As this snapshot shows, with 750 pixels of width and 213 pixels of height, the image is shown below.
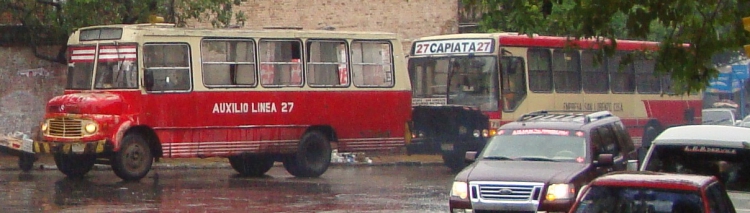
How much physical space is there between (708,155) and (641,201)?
3758mm

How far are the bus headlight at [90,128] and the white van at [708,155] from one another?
9986mm

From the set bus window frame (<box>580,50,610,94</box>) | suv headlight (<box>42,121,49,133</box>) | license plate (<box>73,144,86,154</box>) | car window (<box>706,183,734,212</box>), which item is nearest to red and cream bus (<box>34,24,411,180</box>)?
license plate (<box>73,144,86,154</box>)

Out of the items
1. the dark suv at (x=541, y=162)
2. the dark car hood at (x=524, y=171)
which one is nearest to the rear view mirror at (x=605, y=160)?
the dark suv at (x=541, y=162)

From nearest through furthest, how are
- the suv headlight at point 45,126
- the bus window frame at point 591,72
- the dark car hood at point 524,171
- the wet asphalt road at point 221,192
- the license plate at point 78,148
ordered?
the dark car hood at point 524,171
the wet asphalt road at point 221,192
the license plate at point 78,148
the suv headlight at point 45,126
the bus window frame at point 591,72

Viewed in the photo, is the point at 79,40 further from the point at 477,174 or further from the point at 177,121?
the point at 477,174

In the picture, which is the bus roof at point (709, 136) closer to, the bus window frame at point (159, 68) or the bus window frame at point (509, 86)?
the bus window frame at point (159, 68)

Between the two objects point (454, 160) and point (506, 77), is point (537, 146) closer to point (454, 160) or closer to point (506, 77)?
point (454, 160)

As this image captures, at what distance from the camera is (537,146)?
15.5 m

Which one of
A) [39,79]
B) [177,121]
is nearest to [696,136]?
[177,121]

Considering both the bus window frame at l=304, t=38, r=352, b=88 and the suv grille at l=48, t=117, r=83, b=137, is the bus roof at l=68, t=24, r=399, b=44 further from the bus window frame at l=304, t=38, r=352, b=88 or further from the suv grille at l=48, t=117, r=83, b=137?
the suv grille at l=48, t=117, r=83, b=137

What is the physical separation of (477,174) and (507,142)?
131cm

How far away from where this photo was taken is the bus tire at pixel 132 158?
20797 millimetres

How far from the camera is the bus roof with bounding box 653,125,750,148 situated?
44.3 feet

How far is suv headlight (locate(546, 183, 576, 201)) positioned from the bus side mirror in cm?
911
